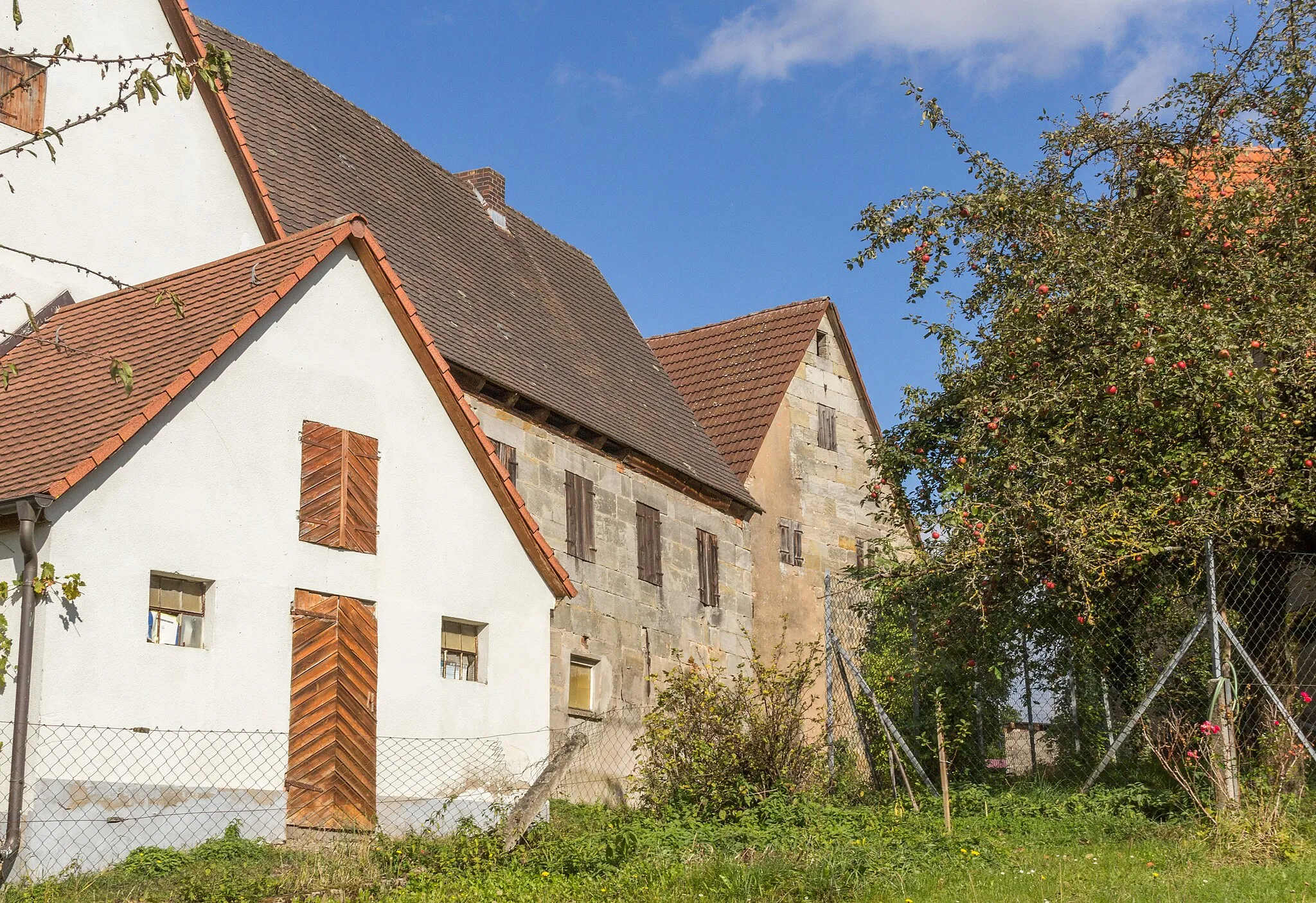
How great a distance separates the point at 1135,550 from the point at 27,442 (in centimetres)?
877

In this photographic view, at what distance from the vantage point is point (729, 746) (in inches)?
477

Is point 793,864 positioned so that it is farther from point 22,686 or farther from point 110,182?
point 110,182

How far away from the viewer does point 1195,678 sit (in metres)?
11.5

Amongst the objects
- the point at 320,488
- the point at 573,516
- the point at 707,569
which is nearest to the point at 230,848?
the point at 320,488

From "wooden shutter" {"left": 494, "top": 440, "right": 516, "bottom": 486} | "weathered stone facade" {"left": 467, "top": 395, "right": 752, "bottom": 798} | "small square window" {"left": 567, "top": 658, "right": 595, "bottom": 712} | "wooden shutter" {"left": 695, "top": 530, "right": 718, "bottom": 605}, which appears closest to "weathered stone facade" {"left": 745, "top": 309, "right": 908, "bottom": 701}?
"weathered stone facade" {"left": 467, "top": 395, "right": 752, "bottom": 798}

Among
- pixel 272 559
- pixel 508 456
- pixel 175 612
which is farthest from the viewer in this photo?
pixel 508 456

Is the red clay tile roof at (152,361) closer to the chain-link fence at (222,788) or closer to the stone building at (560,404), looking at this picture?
the chain-link fence at (222,788)

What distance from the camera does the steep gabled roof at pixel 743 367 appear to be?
23031 millimetres

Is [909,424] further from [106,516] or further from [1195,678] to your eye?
[106,516]

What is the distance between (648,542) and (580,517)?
68.2 inches

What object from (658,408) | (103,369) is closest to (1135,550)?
(103,369)

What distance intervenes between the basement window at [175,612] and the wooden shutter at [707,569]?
10.2m

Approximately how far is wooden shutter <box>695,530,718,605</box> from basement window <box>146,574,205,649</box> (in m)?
10.2

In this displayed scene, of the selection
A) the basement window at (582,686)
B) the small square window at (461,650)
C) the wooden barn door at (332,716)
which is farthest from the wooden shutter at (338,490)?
the basement window at (582,686)
